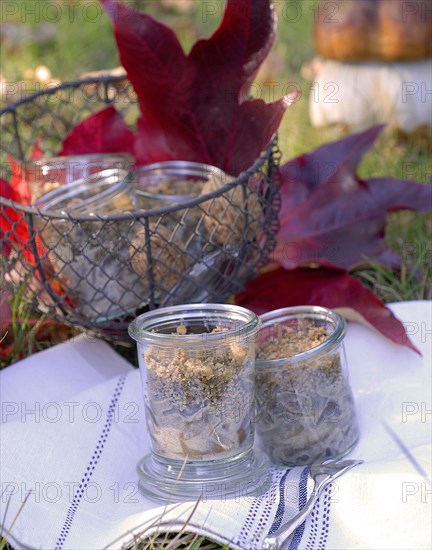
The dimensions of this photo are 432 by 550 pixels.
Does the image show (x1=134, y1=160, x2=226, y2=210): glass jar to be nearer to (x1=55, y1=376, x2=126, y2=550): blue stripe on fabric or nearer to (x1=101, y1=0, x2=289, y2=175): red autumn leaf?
(x1=101, y1=0, x2=289, y2=175): red autumn leaf

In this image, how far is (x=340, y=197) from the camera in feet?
3.98

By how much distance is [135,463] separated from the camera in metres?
0.89

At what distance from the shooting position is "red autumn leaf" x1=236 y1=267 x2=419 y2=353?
40.1 inches

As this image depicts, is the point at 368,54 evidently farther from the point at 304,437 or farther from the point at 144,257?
the point at 304,437

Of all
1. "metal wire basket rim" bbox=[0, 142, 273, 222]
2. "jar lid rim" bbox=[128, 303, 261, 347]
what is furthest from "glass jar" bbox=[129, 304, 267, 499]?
"metal wire basket rim" bbox=[0, 142, 273, 222]

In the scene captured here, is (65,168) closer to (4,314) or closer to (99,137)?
(99,137)

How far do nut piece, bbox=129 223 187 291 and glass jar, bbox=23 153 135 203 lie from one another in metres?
0.19

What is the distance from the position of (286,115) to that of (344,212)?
3.36ft

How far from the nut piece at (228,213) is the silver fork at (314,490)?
32 cm

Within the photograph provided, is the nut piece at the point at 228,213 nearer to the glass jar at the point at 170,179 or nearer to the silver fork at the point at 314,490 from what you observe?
the glass jar at the point at 170,179

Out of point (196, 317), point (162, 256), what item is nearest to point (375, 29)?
point (162, 256)

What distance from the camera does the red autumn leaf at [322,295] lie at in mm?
1019

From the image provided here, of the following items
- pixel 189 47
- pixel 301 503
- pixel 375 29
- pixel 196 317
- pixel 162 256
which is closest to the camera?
pixel 301 503

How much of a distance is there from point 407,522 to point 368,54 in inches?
67.1
